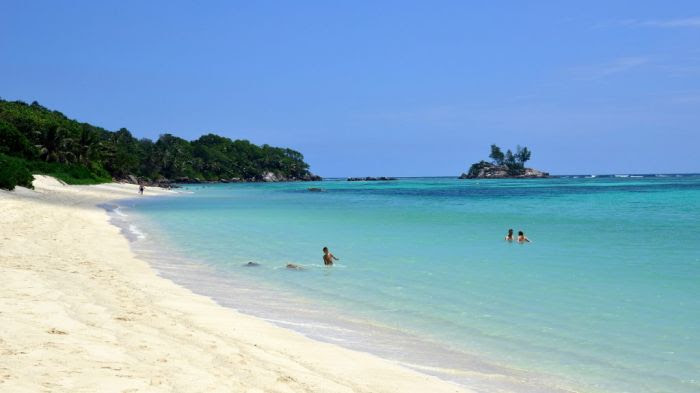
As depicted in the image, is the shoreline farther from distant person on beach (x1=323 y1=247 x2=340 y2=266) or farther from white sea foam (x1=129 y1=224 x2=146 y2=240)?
white sea foam (x1=129 y1=224 x2=146 y2=240)

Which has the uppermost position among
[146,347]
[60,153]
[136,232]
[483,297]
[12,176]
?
[60,153]

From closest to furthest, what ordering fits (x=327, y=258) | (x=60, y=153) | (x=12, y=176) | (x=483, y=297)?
(x=483, y=297) < (x=327, y=258) < (x=12, y=176) < (x=60, y=153)

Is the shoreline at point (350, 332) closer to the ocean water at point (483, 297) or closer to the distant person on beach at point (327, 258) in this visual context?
the ocean water at point (483, 297)

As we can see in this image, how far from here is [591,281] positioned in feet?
53.9

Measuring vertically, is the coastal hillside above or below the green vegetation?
above

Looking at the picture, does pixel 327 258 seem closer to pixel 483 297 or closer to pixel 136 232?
pixel 483 297

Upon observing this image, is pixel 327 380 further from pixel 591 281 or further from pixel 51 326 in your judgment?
pixel 591 281

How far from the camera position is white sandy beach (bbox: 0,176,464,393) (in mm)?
5996

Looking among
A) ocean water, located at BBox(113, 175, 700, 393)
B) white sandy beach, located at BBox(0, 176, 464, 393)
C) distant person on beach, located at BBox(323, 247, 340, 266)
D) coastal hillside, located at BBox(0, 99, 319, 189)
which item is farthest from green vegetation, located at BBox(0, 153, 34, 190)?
white sandy beach, located at BBox(0, 176, 464, 393)

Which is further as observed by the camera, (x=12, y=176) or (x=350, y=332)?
(x=12, y=176)

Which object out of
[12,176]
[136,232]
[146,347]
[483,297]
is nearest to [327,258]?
[483,297]

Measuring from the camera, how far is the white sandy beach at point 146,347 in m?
6.00

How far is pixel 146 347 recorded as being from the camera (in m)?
7.29

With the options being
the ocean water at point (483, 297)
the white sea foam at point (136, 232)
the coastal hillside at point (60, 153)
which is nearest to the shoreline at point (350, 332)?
the ocean water at point (483, 297)
